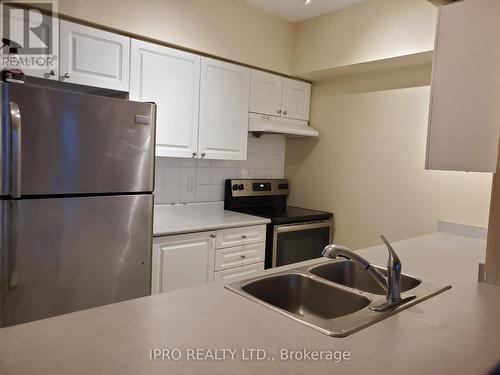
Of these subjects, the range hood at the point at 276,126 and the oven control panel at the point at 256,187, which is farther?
the oven control panel at the point at 256,187

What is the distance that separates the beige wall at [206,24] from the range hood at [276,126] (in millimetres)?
416

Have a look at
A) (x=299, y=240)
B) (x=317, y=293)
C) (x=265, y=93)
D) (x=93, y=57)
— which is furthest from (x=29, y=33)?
(x=299, y=240)

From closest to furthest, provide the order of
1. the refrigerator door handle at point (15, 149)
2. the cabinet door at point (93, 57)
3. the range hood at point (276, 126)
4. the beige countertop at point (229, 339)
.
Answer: the beige countertop at point (229, 339), the refrigerator door handle at point (15, 149), the cabinet door at point (93, 57), the range hood at point (276, 126)

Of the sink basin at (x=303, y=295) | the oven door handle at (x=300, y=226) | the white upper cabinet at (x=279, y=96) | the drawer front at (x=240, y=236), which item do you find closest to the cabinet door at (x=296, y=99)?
the white upper cabinet at (x=279, y=96)

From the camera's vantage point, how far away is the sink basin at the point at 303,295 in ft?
4.14

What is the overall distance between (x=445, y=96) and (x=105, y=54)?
1.87 meters

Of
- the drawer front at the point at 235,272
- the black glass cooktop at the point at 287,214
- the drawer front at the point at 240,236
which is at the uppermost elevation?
the black glass cooktop at the point at 287,214

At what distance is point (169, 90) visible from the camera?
2.47 meters

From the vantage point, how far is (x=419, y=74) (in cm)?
263

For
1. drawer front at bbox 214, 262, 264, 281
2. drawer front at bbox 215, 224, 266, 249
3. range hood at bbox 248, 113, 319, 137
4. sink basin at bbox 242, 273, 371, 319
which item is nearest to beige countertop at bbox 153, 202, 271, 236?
drawer front at bbox 215, 224, 266, 249

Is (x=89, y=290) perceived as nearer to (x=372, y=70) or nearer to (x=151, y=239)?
(x=151, y=239)

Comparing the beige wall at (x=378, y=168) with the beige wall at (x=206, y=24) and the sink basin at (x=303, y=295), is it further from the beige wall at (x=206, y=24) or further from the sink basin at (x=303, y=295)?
the sink basin at (x=303, y=295)

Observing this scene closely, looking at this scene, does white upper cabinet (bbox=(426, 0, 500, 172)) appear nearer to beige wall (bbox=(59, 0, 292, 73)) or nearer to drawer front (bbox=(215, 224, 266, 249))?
drawer front (bbox=(215, 224, 266, 249))

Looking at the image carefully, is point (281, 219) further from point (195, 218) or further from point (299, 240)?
point (195, 218)
